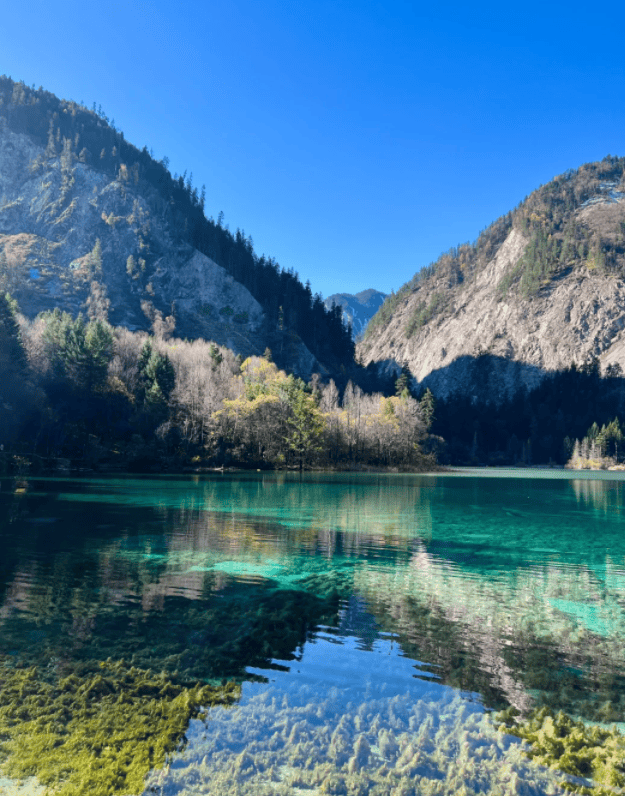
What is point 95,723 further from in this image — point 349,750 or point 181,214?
point 181,214

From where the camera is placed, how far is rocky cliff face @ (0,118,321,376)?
5551 inches

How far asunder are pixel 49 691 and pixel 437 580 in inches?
469

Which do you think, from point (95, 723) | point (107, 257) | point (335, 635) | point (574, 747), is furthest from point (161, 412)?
point (107, 257)

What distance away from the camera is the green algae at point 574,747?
19.7ft

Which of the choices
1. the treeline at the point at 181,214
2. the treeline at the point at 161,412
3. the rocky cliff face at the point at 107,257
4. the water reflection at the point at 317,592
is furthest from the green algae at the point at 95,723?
the treeline at the point at 181,214

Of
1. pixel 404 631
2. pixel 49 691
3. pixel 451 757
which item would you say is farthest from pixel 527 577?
pixel 49 691

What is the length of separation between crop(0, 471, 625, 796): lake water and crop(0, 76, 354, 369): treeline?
150 meters

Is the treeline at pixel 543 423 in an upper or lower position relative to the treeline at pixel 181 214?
lower

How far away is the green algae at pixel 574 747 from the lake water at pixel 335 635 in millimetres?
289

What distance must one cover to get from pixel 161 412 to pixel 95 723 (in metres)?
79.0

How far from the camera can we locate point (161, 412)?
82.8 m

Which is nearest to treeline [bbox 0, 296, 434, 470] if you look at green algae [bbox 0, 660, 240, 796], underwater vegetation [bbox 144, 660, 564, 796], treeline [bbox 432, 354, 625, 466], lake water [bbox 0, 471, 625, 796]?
lake water [bbox 0, 471, 625, 796]

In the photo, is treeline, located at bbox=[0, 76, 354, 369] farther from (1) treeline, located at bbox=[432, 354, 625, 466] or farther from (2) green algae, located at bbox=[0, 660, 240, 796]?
(2) green algae, located at bbox=[0, 660, 240, 796]

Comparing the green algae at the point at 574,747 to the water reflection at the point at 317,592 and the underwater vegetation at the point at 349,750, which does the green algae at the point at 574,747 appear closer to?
the underwater vegetation at the point at 349,750
